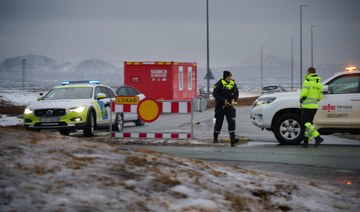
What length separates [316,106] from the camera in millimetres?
13922

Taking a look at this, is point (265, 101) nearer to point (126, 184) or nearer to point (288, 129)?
point (288, 129)

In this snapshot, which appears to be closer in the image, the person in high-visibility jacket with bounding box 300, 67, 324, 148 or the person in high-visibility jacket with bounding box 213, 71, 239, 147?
the person in high-visibility jacket with bounding box 300, 67, 324, 148

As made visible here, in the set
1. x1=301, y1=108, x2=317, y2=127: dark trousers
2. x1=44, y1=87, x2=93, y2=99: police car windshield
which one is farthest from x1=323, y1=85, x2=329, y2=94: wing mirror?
x1=44, y1=87, x2=93, y2=99: police car windshield

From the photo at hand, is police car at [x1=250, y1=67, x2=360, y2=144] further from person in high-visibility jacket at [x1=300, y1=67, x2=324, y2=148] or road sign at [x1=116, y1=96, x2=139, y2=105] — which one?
road sign at [x1=116, y1=96, x2=139, y2=105]

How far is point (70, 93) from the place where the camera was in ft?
60.7

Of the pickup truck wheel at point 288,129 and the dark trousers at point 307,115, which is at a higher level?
the dark trousers at point 307,115

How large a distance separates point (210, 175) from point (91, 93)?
12336 mm

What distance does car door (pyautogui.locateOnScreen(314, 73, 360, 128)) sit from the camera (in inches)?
568

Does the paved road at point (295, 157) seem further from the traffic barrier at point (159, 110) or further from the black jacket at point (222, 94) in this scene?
the traffic barrier at point (159, 110)

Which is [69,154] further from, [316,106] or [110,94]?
[110,94]

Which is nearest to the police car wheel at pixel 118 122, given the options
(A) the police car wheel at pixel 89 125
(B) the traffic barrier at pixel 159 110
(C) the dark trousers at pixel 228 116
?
(A) the police car wheel at pixel 89 125

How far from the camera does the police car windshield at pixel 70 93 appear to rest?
1825cm

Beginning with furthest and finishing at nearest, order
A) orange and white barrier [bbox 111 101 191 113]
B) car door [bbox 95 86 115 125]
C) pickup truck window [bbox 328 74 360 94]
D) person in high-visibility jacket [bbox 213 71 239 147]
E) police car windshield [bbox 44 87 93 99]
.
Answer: police car windshield [bbox 44 87 93 99] < car door [bbox 95 86 115 125] < orange and white barrier [bbox 111 101 191 113] < person in high-visibility jacket [bbox 213 71 239 147] < pickup truck window [bbox 328 74 360 94]

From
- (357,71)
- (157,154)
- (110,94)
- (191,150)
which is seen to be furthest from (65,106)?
(157,154)
